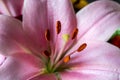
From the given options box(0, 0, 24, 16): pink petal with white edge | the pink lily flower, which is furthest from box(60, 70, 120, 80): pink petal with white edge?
box(0, 0, 24, 16): pink petal with white edge

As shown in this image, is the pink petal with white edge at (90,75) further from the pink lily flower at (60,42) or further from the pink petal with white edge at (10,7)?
the pink petal with white edge at (10,7)

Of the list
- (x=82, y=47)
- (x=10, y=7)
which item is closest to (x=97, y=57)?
(x=82, y=47)

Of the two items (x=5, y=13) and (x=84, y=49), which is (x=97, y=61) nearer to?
(x=84, y=49)

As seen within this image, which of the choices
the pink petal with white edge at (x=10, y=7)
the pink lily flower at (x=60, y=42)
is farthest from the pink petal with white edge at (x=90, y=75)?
the pink petal with white edge at (x=10, y=7)

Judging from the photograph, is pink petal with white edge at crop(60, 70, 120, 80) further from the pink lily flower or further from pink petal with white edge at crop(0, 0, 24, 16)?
pink petal with white edge at crop(0, 0, 24, 16)

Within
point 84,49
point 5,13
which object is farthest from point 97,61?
point 5,13

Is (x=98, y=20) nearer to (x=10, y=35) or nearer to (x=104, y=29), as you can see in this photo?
(x=104, y=29)
